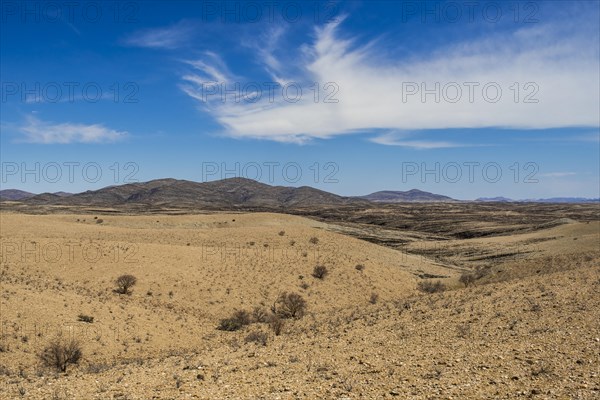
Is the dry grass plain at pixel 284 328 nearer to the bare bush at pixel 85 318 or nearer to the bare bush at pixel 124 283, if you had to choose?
the bare bush at pixel 85 318

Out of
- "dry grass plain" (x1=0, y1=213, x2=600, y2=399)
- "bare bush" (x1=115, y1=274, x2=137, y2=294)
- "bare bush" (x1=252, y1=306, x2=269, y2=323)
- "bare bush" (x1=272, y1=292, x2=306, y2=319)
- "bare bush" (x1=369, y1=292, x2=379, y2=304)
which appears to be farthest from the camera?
"bare bush" (x1=369, y1=292, x2=379, y2=304)

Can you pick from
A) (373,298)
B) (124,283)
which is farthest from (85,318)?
(373,298)

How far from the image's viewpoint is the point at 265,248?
38094 millimetres

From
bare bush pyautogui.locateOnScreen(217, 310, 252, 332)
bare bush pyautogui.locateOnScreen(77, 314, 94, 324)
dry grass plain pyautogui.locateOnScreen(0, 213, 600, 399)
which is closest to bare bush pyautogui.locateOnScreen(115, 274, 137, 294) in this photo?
dry grass plain pyautogui.locateOnScreen(0, 213, 600, 399)

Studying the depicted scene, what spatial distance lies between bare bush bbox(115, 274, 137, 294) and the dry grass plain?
2.09ft

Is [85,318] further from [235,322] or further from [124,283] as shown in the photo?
[235,322]

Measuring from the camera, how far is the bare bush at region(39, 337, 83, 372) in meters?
13.1

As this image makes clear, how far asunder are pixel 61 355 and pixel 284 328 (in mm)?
8551

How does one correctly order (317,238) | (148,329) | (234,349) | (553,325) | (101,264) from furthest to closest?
(317,238) → (101,264) → (148,329) → (234,349) → (553,325)

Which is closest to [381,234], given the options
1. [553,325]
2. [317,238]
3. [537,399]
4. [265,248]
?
[317,238]

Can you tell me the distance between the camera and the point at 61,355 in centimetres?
1329

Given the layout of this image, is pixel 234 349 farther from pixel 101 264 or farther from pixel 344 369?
pixel 101 264

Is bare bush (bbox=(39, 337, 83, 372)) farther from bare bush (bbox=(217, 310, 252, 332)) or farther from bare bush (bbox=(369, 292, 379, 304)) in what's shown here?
bare bush (bbox=(369, 292, 379, 304))

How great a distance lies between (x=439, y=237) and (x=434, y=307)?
206ft
